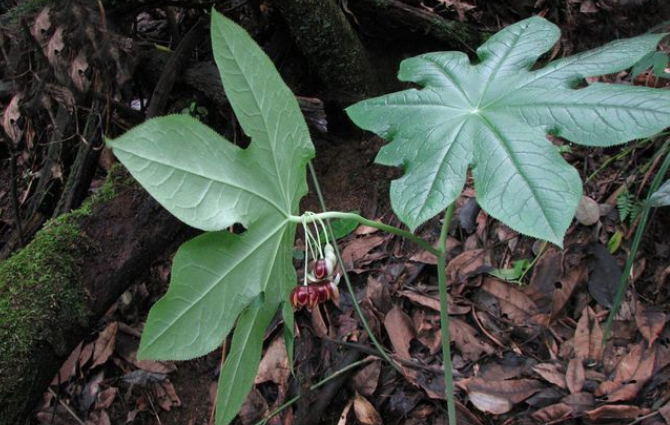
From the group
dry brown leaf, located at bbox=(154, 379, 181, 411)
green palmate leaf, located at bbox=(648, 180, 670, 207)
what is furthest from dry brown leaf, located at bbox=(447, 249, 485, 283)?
dry brown leaf, located at bbox=(154, 379, 181, 411)

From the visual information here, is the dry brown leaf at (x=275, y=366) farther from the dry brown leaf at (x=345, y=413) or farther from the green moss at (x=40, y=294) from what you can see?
the green moss at (x=40, y=294)

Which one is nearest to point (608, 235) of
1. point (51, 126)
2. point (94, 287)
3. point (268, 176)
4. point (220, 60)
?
point (268, 176)

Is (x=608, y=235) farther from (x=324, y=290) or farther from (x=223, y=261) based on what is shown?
(x=223, y=261)

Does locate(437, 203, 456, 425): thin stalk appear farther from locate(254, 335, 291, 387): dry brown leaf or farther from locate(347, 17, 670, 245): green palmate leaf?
locate(254, 335, 291, 387): dry brown leaf

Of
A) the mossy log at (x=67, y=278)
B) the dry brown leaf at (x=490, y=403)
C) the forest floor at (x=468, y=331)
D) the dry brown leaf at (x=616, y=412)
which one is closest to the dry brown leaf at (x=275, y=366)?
the forest floor at (x=468, y=331)

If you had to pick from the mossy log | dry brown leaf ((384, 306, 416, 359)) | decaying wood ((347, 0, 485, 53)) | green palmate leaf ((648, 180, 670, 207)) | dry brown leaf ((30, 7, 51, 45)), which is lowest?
dry brown leaf ((384, 306, 416, 359))

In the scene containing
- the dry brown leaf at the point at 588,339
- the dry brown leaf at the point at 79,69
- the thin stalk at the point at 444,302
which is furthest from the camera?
the dry brown leaf at the point at 79,69

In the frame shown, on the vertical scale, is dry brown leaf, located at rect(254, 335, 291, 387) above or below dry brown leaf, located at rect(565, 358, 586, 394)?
below
